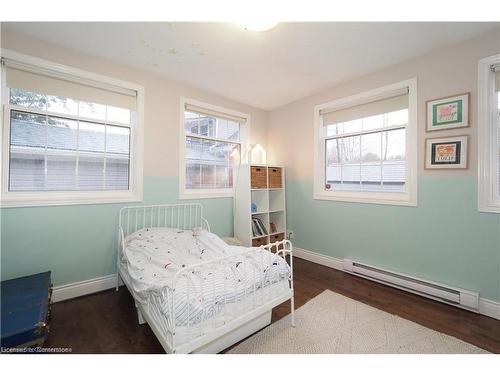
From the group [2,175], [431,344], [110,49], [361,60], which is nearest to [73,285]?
[2,175]

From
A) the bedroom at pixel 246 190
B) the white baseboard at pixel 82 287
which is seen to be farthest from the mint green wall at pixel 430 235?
the white baseboard at pixel 82 287

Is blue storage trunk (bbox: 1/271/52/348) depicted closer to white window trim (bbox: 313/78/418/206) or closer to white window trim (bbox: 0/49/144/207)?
white window trim (bbox: 0/49/144/207)

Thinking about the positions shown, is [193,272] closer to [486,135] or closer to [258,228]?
[258,228]

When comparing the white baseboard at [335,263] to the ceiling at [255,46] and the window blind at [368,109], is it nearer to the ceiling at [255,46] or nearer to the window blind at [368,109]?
the window blind at [368,109]

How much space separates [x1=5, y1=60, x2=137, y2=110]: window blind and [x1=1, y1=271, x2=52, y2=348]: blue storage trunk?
1.71 meters

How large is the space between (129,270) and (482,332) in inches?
112

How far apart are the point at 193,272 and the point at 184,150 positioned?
1794 mm

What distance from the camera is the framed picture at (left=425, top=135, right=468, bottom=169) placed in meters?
2.05

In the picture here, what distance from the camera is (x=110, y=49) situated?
2184 mm

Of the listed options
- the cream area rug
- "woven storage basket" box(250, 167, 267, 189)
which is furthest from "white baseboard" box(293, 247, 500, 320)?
"woven storage basket" box(250, 167, 267, 189)

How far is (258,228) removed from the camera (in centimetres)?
325

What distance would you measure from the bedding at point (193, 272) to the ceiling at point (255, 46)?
186 cm

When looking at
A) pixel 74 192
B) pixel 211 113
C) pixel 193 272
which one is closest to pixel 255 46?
pixel 211 113

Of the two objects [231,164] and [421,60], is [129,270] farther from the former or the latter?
[421,60]
